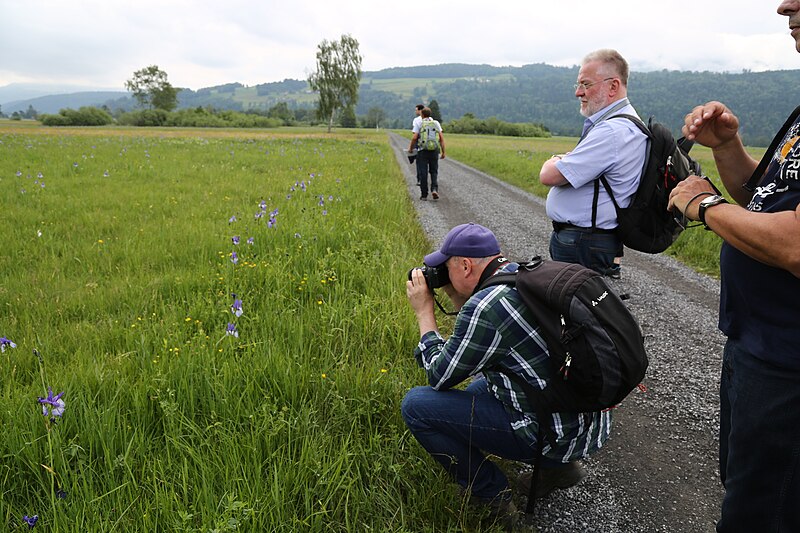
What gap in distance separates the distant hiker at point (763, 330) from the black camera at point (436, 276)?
45.7 inches

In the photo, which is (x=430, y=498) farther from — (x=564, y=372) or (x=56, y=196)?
(x=56, y=196)

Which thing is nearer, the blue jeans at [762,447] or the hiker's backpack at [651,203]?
the blue jeans at [762,447]

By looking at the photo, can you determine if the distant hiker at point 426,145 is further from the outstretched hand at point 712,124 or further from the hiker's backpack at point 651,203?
the outstretched hand at point 712,124

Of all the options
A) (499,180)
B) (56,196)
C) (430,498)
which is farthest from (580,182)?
(499,180)

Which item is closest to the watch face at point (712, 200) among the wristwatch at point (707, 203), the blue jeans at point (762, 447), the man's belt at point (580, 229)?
the wristwatch at point (707, 203)

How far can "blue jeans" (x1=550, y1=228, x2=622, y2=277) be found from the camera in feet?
10.6

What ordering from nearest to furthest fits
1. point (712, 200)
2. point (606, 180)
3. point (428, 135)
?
point (712, 200) → point (606, 180) → point (428, 135)

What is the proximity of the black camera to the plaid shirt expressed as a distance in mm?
368

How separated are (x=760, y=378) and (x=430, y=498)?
60.5 inches

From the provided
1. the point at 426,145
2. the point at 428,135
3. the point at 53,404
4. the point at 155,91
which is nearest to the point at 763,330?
the point at 53,404

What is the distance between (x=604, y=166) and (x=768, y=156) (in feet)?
4.21

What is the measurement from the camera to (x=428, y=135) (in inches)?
451

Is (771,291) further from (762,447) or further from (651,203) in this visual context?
(651,203)

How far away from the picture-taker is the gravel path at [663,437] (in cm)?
248
